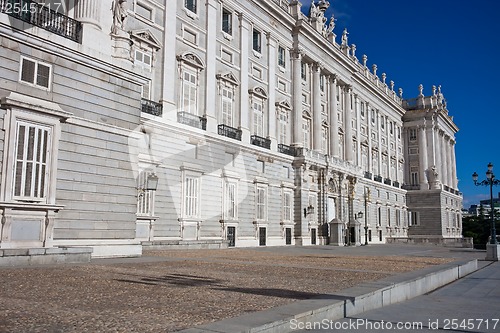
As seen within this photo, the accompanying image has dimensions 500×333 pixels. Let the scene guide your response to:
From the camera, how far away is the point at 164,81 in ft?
82.5

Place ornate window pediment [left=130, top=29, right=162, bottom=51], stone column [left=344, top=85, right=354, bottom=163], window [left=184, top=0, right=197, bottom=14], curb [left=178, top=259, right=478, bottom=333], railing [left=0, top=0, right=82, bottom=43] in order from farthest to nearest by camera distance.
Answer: stone column [left=344, top=85, right=354, bottom=163] < window [left=184, top=0, right=197, bottom=14] < ornate window pediment [left=130, top=29, right=162, bottom=51] < railing [left=0, top=0, right=82, bottom=43] < curb [left=178, top=259, right=478, bottom=333]

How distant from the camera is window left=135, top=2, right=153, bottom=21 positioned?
24.4 metres

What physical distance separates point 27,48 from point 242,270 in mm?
8872

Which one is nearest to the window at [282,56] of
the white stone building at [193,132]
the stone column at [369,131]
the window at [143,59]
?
the white stone building at [193,132]

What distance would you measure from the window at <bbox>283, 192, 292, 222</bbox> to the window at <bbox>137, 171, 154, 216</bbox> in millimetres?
14326

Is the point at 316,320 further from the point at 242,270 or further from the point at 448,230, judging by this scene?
the point at 448,230

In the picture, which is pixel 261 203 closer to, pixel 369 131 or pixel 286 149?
pixel 286 149

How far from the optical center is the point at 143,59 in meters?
24.3

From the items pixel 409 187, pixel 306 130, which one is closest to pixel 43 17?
pixel 306 130

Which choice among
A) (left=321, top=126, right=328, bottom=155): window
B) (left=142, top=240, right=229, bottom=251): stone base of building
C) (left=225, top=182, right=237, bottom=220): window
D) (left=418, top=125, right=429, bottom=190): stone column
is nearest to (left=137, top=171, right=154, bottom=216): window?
(left=142, top=240, right=229, bottom=251): stone base of building

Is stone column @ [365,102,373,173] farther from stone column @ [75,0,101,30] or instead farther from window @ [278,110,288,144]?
stone column @ [75,0,101,30]

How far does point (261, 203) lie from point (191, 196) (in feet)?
26.2

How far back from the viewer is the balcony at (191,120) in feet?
85.4

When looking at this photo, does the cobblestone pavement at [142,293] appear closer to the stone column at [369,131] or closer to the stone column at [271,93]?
the stone column at [271,93]
